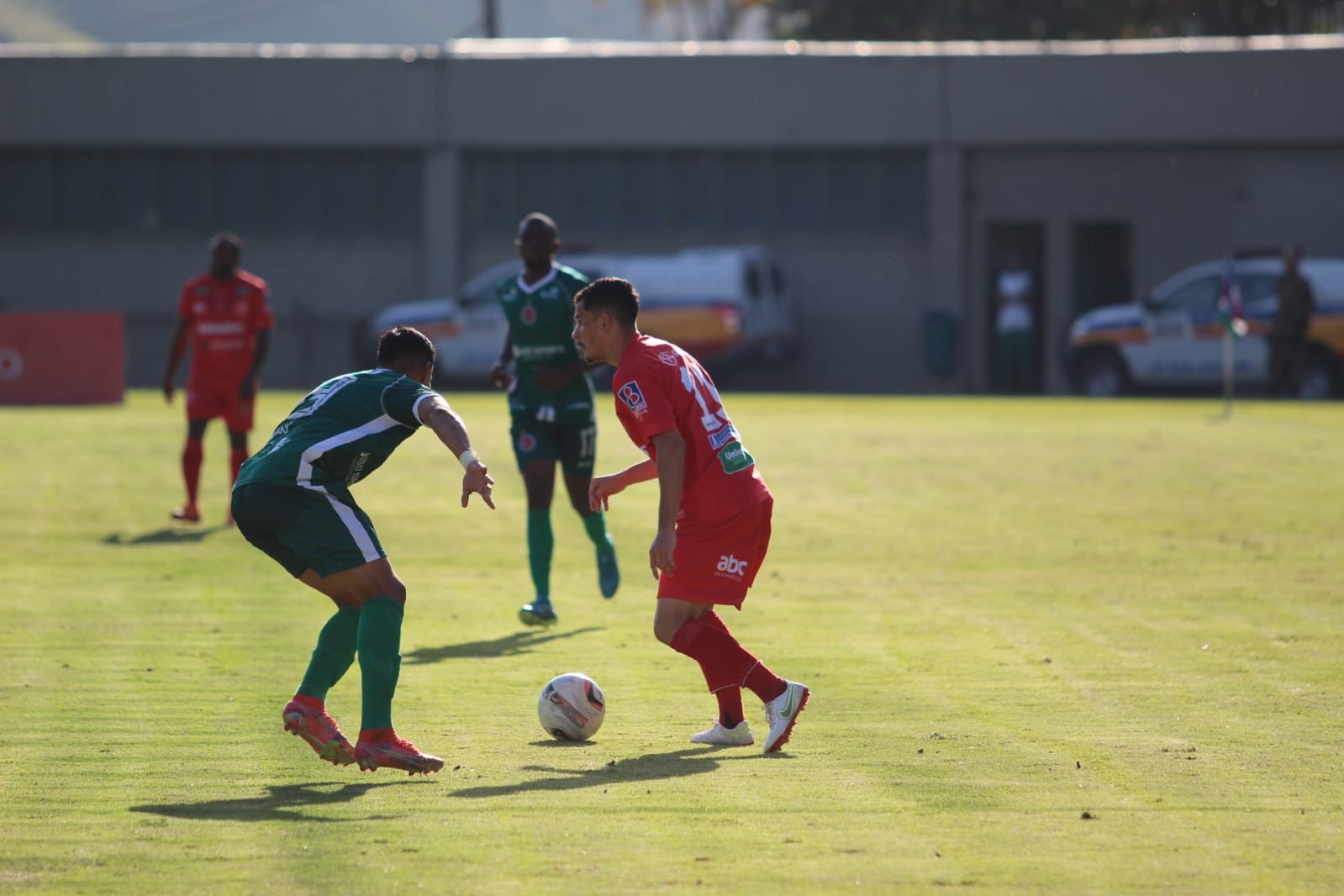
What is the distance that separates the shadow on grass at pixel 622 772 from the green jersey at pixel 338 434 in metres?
1.16

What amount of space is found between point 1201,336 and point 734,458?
27.5m

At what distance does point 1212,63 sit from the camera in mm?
39656

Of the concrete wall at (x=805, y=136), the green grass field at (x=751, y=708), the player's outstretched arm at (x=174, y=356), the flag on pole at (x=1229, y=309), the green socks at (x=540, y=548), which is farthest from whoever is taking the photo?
the concrete wall at (x=805, y=136)

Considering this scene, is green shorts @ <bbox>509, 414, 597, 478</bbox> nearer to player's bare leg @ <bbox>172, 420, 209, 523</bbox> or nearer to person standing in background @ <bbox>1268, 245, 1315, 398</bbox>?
player's bare leg @ <bbox>172, 420, 209, 523</bbox>

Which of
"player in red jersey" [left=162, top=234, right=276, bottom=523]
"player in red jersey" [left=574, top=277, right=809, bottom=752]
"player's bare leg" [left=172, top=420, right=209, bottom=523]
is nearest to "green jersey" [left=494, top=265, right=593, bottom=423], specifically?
"player in red jersey" [left=574, top=277, right=809, bottom=752]

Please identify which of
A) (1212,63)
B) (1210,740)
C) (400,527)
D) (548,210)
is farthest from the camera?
(548,210)

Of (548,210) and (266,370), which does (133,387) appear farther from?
(548,210)

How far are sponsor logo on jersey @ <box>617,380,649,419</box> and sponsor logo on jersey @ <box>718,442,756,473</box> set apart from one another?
1.22 ft

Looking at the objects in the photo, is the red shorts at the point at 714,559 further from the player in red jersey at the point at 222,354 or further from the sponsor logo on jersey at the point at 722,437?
the player in red jersey at the point at 222,354

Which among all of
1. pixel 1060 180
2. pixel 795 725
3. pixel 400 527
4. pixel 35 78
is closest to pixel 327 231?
pixel 35 78

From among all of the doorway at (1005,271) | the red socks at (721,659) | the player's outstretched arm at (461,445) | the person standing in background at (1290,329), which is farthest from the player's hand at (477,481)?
the doorway at (1005,271)

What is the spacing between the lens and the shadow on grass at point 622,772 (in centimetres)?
664

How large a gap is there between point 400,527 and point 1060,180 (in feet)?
91.4

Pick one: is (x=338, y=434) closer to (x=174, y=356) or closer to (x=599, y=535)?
(x=599, y=535)
